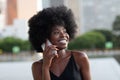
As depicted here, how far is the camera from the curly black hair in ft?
2.60

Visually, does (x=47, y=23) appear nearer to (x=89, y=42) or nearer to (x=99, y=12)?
(x=89, y=42)

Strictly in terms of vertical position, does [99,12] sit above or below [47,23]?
above

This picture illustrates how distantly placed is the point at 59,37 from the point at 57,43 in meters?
0.01

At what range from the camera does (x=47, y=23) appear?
0.79 metres

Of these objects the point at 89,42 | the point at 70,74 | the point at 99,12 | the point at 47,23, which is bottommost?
the point at 89,42

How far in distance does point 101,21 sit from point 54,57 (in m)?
9.55

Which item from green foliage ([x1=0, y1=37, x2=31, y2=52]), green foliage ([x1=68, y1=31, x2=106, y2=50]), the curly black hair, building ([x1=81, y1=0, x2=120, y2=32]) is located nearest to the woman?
the curly black hair

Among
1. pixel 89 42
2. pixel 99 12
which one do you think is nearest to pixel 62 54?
pixel 89 42

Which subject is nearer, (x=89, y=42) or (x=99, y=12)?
(x=89, y=42)

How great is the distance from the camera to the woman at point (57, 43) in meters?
0.78

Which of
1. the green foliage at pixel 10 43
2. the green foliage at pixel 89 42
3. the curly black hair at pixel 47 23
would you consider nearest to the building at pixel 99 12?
the green foliage at pixel 89 42

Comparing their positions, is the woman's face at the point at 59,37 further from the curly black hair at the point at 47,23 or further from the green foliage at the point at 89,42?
the green foliage at the point at 89,42

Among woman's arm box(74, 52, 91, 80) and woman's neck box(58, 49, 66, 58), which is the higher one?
woman's neck box(58, 49, 66, 58)

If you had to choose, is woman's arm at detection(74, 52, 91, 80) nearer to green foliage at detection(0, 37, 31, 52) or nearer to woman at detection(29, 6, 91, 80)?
woman at detection(29, 6, 91, 80)
